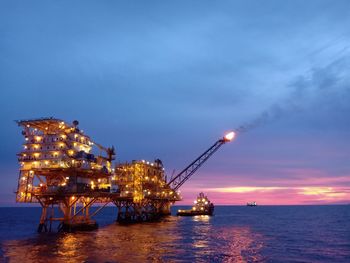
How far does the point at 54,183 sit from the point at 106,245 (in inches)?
894

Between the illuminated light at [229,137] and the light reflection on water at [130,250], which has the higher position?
the illuminated light at [229,137]

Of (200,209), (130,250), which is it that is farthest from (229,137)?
(130,250)

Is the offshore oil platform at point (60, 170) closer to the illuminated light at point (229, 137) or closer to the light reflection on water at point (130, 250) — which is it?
the light reflection on water at point (130, 250)

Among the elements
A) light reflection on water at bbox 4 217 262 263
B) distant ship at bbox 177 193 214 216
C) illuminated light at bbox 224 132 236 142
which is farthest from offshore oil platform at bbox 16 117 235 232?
distant ship at bbox 177 193 214 216

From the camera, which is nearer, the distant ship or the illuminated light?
the illuminated light

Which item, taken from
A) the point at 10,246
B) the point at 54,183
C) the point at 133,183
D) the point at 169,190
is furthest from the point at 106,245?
the point at 169,190

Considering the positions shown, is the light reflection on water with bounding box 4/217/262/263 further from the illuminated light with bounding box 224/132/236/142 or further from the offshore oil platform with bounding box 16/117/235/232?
the illuminated light with bounding box 224/132/236/142

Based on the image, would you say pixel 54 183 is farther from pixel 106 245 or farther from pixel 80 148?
pixel 106 245

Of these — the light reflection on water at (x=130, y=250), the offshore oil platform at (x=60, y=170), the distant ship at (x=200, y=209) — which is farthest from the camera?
the distant ship at (x=200, y=209)

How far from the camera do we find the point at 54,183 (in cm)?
6775

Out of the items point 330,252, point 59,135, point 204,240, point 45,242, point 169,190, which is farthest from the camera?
point 169,190

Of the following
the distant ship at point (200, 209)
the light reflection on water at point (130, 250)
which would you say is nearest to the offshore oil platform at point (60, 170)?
the light reflection on water at point (130, 250)

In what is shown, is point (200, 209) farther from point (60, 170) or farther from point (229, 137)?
point (60, 170)

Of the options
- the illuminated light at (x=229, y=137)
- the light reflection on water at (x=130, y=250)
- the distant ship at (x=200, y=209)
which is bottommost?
the light reflection on water at (x=130, y=250)
